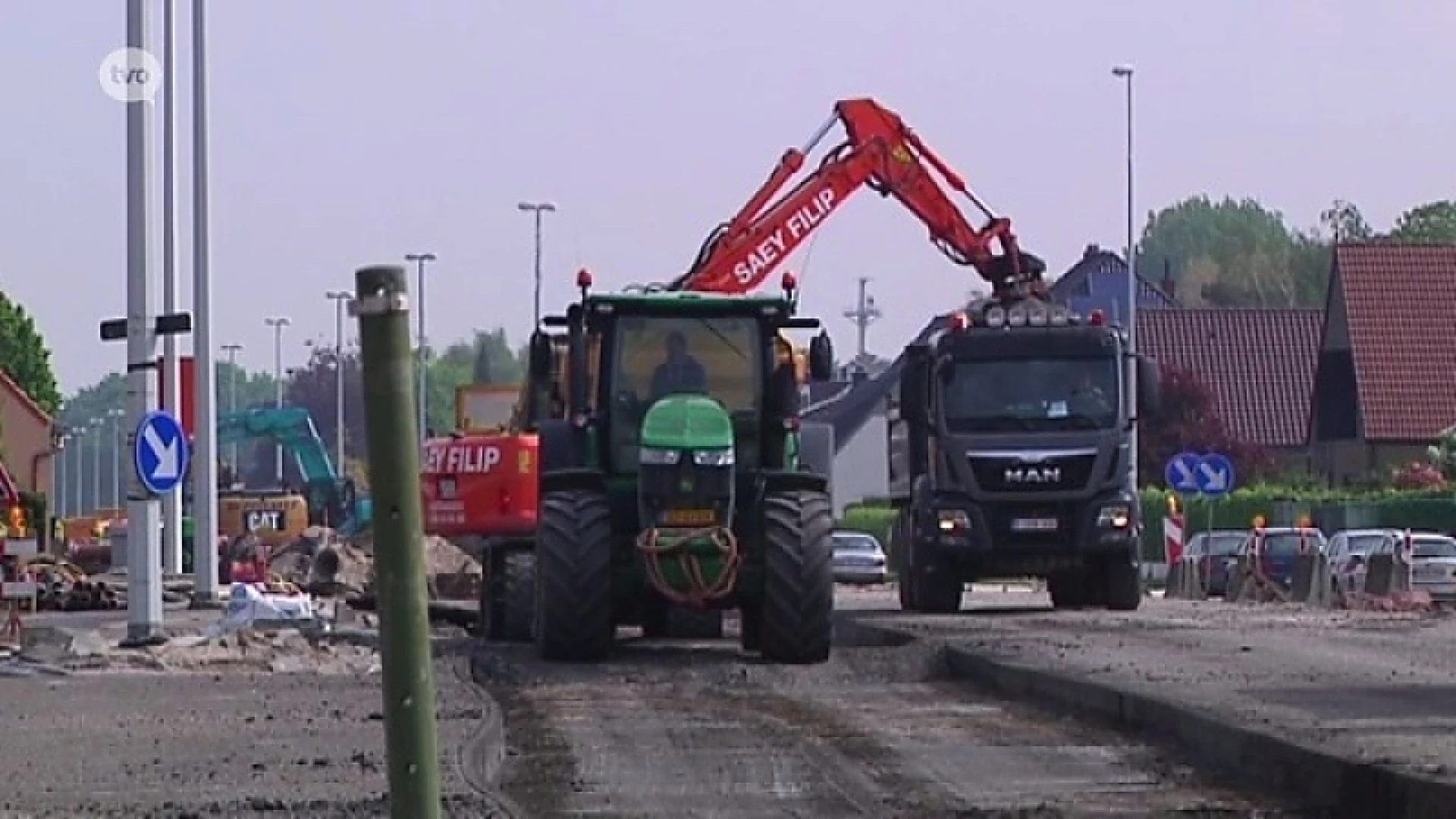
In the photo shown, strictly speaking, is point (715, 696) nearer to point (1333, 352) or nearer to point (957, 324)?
point (957, 324)

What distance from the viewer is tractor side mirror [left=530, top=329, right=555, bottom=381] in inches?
993

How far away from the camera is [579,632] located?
2261 cm

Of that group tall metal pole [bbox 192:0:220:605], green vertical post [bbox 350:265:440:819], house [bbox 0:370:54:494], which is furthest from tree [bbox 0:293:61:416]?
green vertical post [bbox 350:265:440:819]

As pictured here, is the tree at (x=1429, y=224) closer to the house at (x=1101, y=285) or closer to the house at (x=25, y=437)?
the house at (x=1101, y=285)

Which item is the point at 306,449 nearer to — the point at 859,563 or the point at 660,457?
the point at 859,563

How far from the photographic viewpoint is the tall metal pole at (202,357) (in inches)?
1533

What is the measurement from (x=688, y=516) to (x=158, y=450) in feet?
19.8

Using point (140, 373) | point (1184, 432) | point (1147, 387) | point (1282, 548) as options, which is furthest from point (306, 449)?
point (140, 373)

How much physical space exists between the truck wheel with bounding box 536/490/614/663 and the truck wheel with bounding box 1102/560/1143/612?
34.5 feet

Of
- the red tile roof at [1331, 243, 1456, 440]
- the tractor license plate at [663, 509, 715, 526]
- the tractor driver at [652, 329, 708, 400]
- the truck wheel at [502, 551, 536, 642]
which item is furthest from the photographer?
the red tile roof at [1331, 243, 1456, 440]

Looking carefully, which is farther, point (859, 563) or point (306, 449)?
point (306, 449)

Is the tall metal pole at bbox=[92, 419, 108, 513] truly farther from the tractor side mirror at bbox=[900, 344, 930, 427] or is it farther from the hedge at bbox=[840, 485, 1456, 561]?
the tractor side mirror at bbox=[900, 344, 930, 427]

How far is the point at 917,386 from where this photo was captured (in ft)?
105

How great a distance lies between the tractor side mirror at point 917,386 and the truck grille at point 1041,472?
104 centimetres
